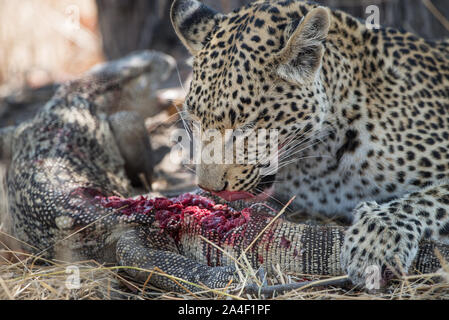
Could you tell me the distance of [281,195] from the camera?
4.53 m

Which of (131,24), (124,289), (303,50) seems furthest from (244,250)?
(131,24)

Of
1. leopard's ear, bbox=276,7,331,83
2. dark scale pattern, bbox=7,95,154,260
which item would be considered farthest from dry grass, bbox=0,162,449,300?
leopard's ear, bbox=276,7,331,83

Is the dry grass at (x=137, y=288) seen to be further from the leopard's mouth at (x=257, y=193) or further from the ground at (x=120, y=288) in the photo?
the leopard's mouth at (x=257, y=193)

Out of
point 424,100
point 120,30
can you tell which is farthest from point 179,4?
point 120,30

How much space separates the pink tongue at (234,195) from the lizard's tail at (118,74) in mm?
3052

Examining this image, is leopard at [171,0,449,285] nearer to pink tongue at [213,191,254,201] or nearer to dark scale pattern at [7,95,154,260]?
pink tongue at [213,191,254,201]

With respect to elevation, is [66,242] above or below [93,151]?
below

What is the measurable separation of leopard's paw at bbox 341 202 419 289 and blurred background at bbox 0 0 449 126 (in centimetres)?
436

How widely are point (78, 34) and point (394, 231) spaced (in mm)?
9904

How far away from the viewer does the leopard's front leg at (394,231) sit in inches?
129

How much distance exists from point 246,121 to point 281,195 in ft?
3.70

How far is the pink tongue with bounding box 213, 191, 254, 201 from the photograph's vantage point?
146 inches

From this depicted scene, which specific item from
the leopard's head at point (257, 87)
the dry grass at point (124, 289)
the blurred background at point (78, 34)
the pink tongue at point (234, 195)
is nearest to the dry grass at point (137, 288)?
the dry grass at point (124, 289)
